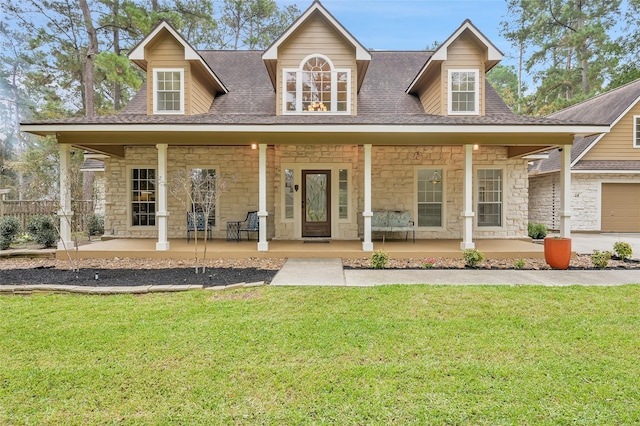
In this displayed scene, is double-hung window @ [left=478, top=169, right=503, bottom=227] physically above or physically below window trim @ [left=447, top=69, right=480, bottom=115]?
below

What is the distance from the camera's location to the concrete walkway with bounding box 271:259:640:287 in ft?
19.2

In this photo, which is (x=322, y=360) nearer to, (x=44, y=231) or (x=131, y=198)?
(x=44, y=231)

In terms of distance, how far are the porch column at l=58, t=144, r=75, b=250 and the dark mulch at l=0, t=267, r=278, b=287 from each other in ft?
3.64

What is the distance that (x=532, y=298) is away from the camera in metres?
4.89

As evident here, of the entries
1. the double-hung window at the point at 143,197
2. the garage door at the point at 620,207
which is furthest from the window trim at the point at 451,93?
the double-hung window at the point at 143,197

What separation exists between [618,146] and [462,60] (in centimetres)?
978

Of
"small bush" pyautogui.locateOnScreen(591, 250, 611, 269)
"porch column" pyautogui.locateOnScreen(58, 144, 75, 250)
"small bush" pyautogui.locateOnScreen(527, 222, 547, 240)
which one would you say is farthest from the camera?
"small bush" pyautogui.locateOnScreen(527, 222, 547, 240)

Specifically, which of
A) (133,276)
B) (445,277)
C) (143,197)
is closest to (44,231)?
(143,197)

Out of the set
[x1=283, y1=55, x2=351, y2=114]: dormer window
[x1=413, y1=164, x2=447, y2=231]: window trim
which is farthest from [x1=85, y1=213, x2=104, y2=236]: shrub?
[x1=413, y1=164, x2=447, y2=231]: window trim

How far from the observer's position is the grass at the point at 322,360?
2.46m

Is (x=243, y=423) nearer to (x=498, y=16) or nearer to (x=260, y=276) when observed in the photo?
(x=260, y=276)

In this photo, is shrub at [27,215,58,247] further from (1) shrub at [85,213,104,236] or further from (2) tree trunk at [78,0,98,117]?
(2) tree trunk at [78,0,98,117]

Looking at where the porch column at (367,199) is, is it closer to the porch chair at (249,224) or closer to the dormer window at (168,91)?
the porch chair at (249,224)

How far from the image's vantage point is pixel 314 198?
10.4 m
